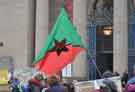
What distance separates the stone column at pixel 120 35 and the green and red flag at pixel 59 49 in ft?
41.5

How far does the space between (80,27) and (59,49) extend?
45.7ft

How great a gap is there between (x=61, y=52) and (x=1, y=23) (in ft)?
55.7

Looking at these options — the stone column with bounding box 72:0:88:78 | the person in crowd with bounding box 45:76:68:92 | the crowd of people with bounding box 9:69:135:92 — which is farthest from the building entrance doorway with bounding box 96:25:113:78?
the person in crowd with bounding box 45:76:68:92

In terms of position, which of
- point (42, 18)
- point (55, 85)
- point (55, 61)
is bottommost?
point (55, 85)

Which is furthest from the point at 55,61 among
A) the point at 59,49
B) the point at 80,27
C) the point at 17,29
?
the point at 17,29

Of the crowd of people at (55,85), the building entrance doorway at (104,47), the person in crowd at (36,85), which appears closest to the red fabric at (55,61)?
the crowd of people at (55,85)

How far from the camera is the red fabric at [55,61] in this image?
44.9 feet

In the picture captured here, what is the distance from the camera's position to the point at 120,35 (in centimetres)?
2722

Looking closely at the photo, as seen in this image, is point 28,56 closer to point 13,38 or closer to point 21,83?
point 13,38

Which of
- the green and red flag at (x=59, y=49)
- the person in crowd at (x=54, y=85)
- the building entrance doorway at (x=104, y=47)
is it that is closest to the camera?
the person in crowd at (x=54, y=85)

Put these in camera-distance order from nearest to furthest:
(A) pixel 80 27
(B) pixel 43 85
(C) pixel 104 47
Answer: (B) pixel 43 85 → (A) pixel 80 27 → (C) pixel 104 47

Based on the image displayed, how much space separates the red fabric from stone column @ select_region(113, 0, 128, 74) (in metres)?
12.8

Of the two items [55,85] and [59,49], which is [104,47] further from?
[55,85]

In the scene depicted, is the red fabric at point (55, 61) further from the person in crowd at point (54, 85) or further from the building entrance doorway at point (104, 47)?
the building entrance doorway at point (104, 47)
